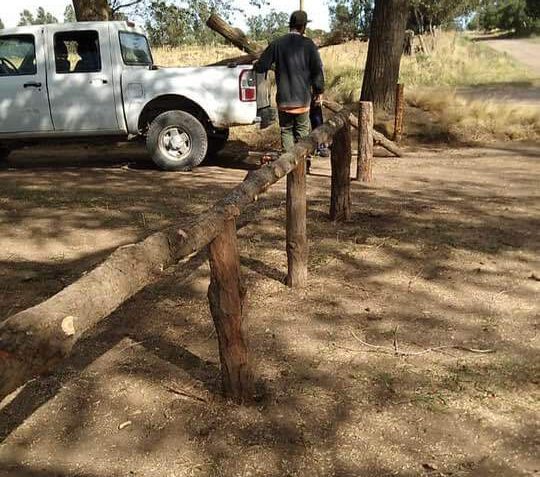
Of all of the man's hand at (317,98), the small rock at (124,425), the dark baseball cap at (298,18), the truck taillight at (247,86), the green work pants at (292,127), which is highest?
the dark baseball cap at (298,18)

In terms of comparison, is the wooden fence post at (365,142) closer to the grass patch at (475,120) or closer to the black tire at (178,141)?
the black tire at (178,141)

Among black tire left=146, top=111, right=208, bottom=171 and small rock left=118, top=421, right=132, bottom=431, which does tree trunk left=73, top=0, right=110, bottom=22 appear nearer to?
black tire left=146, top=111, right=208, bottom=171

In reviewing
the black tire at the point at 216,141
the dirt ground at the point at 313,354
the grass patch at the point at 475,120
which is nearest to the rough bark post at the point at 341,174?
the dirt ground at the point at 313,354

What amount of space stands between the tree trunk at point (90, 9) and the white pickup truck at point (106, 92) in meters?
3.77

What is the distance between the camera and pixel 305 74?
741 centimetres

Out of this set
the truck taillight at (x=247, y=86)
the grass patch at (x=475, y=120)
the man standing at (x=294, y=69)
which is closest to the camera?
the man standing at (x=294, y=69)

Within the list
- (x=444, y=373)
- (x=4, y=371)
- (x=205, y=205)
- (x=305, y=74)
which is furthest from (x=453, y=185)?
(x=4, y=371)

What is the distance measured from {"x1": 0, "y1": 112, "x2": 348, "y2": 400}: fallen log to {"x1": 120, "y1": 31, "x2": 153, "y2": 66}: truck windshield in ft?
20.6

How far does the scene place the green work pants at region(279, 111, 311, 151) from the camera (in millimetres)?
7523

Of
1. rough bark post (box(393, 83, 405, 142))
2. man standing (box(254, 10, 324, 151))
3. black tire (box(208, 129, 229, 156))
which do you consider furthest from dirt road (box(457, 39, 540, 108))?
man standing (box(254, 10, 324, 151))

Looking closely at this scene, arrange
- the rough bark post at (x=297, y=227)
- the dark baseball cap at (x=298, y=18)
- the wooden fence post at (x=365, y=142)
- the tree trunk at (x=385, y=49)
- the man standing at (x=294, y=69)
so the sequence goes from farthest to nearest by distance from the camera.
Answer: the tree trunk at (x=385, y=49) < the wooden fence post at (x=365, y=142) < the man standing at (x=294, y=69) < the dark baseball cap at (x=298, y=18) < the rough bark post at (x=297, y=227)

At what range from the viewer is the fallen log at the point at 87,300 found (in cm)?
164

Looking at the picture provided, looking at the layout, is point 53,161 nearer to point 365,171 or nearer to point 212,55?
point 365,171

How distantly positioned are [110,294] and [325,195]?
535cm
